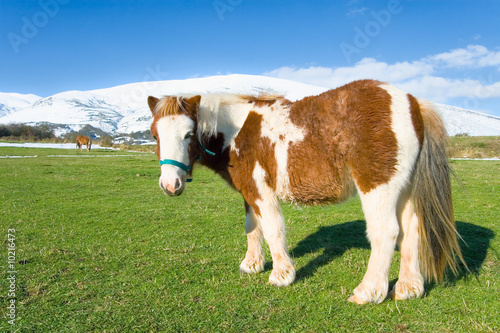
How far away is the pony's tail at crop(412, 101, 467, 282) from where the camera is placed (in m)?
3.65

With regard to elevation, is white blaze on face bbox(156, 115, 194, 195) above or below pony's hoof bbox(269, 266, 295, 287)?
above

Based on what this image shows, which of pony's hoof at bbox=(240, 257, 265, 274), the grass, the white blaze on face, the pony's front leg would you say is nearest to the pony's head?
the white blaze on face

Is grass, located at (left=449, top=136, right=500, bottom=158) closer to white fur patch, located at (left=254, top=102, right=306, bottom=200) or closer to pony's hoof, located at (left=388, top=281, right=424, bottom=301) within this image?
pony's hoof, located at (left=388, top=281, right=424, bottom=301)

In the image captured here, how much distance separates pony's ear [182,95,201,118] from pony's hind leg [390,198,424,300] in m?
2.77

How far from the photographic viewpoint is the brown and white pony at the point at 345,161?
3527 millimetres

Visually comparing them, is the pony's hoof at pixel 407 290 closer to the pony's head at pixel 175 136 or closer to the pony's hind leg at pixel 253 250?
the pony's hind leg at pixel 253 250

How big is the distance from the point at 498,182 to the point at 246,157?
12.5m

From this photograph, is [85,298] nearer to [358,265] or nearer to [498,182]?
[358,265]

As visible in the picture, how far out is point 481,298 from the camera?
3.60 metres

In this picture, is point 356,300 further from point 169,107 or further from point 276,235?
point 169,107

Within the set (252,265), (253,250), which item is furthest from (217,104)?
(252,265)

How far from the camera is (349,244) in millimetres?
5695

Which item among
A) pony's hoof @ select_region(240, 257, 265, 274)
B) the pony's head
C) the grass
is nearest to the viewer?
the pony's head

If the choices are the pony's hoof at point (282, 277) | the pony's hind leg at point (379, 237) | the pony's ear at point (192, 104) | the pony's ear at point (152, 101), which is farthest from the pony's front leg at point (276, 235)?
the pony's ear at point (152, 101)
